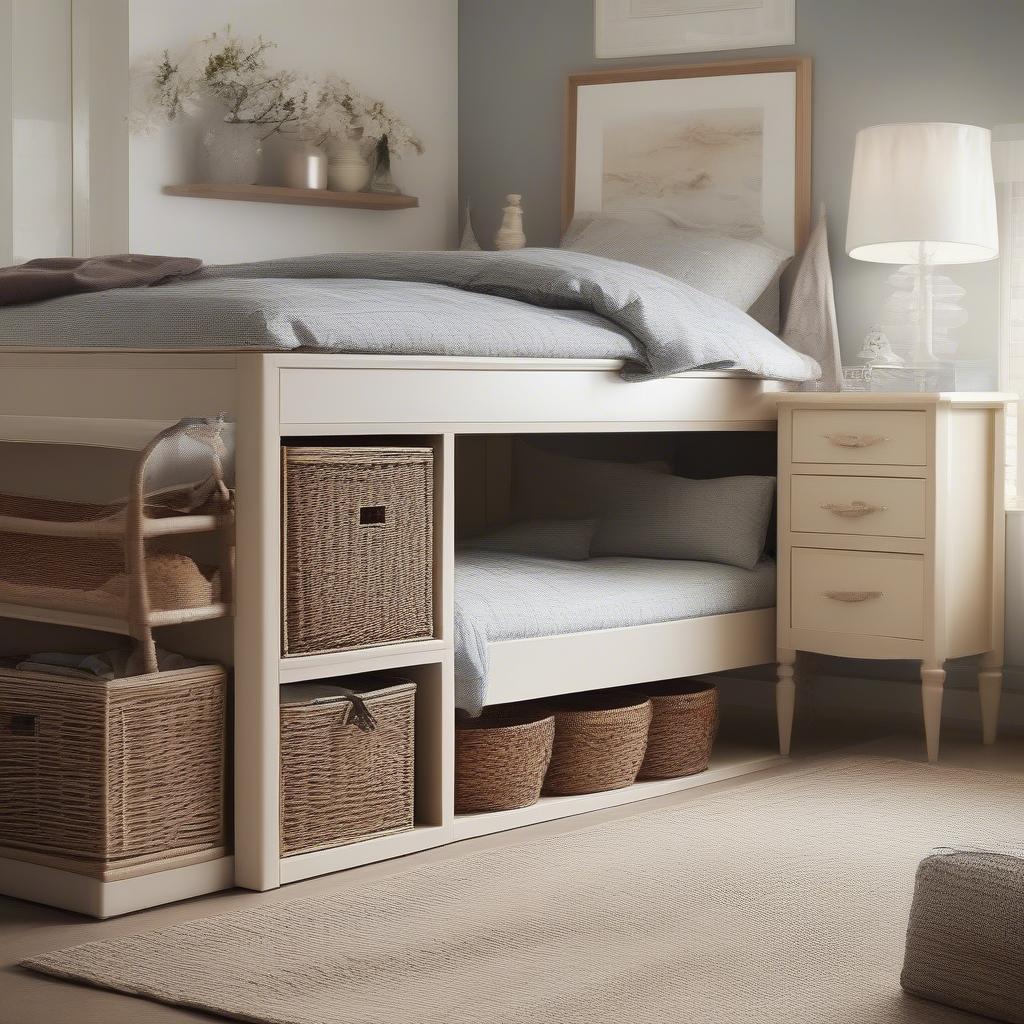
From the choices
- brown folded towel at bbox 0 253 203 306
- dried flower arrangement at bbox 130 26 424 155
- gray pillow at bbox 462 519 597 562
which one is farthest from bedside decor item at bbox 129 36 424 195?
gray pillow at bbox 462 519 597 562

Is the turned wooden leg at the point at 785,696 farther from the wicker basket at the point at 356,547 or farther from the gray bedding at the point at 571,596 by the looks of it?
the wicker basket at the point at 356,547

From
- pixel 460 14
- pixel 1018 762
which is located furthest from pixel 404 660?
pixel 460 14

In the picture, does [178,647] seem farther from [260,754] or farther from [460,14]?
[460,14]

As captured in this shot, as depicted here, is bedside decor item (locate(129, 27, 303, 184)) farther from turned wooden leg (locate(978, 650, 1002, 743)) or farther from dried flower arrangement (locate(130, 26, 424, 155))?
turned wooden leg (locate(978, 650, 1002, 743))

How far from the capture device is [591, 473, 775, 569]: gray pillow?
3525mm

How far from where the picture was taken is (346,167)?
4.57 m

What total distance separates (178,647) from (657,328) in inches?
43.3

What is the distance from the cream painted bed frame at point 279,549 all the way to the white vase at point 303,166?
5.28 feet

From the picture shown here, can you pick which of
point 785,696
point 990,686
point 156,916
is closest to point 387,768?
point 156,916

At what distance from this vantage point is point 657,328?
10.1 feet

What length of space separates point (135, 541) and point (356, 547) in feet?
1.27

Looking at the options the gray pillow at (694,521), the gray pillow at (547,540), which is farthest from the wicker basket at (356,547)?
the gray pillow at (694,521)

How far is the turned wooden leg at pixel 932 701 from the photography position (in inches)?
131

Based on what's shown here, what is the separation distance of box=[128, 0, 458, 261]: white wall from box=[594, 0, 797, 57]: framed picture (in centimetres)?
55
